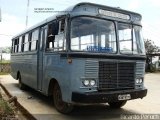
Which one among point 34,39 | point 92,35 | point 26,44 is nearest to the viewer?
point 92,35

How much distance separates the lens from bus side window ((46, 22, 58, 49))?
9391mm

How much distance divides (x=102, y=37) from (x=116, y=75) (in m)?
1.08

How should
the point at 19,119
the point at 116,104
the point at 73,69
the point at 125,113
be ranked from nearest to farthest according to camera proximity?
the point at 73,69
the point at 19,119
the point at 125,113
the point at 116,104

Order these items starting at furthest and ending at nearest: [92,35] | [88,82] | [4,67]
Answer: [4,67] → [92,35] → [88,82]

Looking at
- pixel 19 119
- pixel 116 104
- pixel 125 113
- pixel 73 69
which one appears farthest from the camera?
→ pixel 116 104

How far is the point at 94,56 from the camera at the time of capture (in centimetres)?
809

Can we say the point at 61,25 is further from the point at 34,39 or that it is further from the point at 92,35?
the point at 34,39

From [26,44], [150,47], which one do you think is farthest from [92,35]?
[150,47]

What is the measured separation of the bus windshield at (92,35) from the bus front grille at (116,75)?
426 millimetres

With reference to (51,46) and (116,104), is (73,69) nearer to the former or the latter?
(51,46)

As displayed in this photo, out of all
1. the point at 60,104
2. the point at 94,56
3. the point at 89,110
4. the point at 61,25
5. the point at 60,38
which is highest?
the point at 61,25

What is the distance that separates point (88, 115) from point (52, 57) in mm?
2019

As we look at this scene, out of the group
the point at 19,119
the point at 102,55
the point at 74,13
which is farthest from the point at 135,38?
the point at 19,119

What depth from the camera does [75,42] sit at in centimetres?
813
